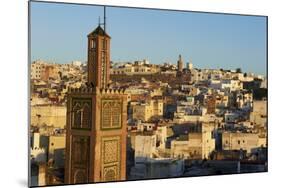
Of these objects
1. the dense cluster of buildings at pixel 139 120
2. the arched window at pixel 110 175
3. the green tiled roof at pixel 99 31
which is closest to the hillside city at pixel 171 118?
the dense cluster of buildings at pixel 139 120

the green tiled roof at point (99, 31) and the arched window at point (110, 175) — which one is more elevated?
the green tiled roof at point (99, 31)

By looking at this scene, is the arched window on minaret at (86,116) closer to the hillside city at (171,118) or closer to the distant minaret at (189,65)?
the hillside city at (171,118)

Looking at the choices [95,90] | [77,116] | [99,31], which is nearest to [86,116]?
[77,116]

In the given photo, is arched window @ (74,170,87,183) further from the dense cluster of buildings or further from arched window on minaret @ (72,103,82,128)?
arched window on minaret @ (72,103,82,128)

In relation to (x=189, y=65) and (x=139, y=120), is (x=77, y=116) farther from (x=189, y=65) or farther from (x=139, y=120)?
(x=189, y=65)

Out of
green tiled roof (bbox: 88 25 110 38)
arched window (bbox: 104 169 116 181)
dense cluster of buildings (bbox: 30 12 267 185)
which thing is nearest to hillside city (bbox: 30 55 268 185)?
dense cluster of buildings (bbox: 30 12 267 185)

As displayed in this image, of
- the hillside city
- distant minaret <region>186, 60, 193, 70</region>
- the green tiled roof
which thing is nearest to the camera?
the hillside city

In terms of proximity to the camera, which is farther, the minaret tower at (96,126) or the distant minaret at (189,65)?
the distant minaret at (189,65)
